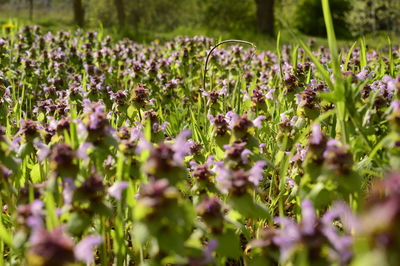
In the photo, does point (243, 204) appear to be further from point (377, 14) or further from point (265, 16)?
point (377, 14)

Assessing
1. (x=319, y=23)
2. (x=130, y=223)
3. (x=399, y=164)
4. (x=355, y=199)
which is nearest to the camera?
(x=399, y=164)

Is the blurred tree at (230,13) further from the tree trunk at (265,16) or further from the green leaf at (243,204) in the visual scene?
the green leaf at (243,204)

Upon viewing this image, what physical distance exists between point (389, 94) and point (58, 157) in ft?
4.43

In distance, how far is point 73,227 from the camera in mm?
1126

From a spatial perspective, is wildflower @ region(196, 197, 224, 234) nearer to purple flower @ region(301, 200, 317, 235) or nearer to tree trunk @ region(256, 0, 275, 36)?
A: purple flower @ region(301, 200, 317, 235)

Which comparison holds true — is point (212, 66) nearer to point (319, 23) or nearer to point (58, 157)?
point (58, 157)

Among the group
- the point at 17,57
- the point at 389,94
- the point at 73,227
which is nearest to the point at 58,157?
the point at 73,227

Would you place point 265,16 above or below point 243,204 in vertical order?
above

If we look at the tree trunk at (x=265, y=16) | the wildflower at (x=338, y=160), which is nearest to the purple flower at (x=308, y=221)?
the wildflower at (x=338, y=160)

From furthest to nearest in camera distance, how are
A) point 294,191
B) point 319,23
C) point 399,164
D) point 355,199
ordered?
point 319,23 < point 294,191 < point 355,199 < point 399,164

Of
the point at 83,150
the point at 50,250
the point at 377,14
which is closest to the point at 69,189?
the point at 83,150

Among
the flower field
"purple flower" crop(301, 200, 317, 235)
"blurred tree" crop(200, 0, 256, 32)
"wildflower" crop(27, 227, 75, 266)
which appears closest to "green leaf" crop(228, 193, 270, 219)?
the flower field

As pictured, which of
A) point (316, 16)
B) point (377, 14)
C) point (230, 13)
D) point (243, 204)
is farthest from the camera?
point (316, 16)

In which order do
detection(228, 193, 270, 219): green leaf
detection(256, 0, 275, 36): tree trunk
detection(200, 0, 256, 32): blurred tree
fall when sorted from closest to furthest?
1. detection(228, 193, 270, 219): green leaf
2. detection(256, 0, 275, 36): tree trunk
3. detection(200, 0, 256, 32): blurred tree
